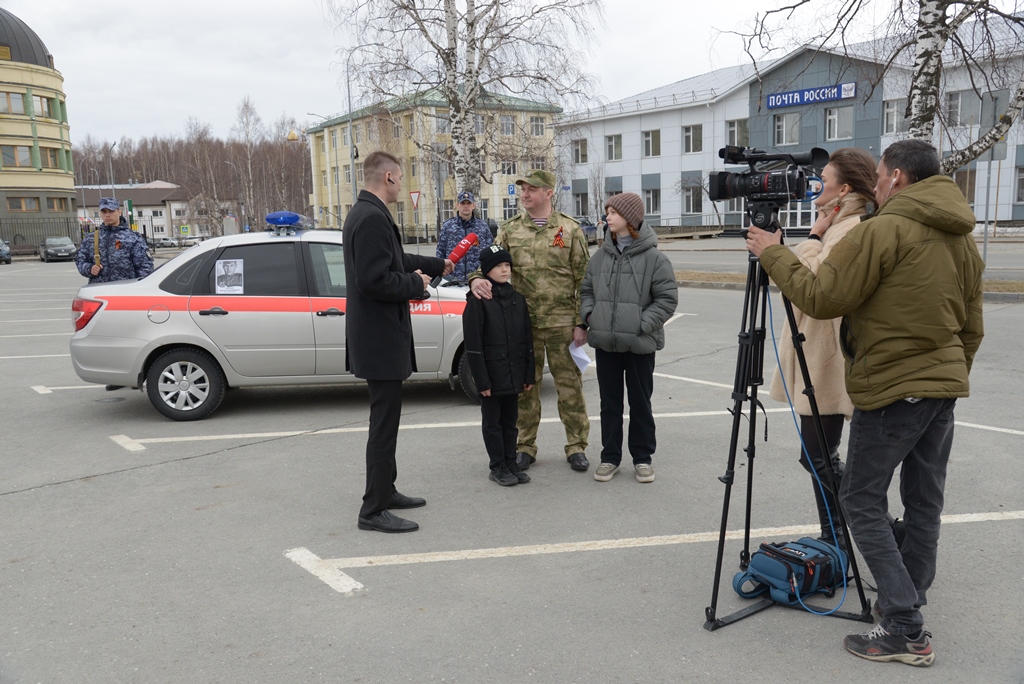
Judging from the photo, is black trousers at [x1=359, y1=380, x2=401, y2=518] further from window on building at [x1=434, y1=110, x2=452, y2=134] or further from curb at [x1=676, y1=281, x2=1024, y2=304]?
window on building at [x1=434, y1=110, x2=452, y2=134]

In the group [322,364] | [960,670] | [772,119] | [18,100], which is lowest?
[960,670]

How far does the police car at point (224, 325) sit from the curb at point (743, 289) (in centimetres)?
924

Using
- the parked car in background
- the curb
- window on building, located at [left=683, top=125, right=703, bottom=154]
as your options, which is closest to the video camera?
the curb

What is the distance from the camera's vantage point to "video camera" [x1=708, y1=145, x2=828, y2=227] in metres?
3.29

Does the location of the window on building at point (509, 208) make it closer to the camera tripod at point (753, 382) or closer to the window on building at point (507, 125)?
the window on building at point (507, 125)

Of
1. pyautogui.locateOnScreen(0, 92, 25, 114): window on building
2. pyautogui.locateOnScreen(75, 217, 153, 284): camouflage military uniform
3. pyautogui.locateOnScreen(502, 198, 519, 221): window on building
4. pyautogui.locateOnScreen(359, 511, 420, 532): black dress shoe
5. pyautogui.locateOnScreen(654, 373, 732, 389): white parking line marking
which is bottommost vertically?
pyautogui.locateOnScreen(359, 511, 420, 532): black dress shoe

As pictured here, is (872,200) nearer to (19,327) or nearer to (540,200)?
(540,200)

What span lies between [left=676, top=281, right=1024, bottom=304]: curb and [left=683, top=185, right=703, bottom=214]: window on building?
32.5 metres

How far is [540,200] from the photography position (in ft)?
18.4

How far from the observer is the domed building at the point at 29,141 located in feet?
200

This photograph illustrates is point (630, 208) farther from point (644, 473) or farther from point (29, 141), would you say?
point (29, 141)

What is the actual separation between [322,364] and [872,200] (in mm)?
5058

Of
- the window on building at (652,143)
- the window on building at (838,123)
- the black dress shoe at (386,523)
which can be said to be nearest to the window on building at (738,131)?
the window on building at (838,123)

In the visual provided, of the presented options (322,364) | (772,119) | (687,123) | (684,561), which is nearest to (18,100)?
(687,123)
